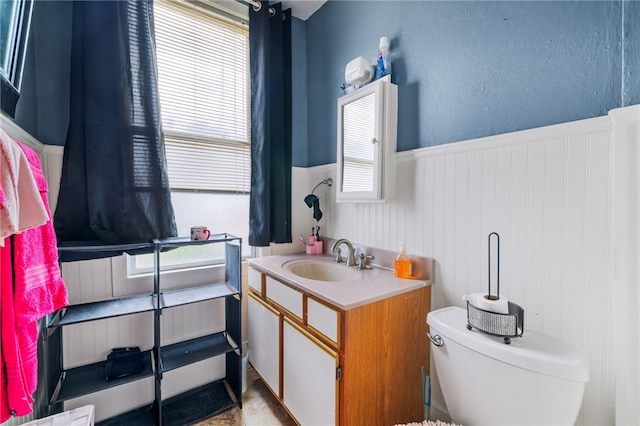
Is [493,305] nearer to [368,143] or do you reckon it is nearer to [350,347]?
[350,347]

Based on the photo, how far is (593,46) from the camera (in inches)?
34.7

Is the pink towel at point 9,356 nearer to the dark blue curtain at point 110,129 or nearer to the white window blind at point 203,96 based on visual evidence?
the dark blue curtain at point 110,129

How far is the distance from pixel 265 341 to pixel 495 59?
181 centimetres

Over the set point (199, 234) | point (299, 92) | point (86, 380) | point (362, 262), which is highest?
point (299, 92)

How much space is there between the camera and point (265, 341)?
157cm

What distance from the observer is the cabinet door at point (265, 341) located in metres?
1.45

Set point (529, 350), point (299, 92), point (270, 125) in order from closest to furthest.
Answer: point (529, 350) → point (270, 125) → point (299, 92)

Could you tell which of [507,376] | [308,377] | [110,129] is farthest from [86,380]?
[507,376]

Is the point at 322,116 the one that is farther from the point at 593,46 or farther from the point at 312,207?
the point at 593,46

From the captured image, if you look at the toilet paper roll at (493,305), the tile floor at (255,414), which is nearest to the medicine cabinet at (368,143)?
the toilet paper roll at (493,305)

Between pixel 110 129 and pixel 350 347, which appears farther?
pixel 110 129

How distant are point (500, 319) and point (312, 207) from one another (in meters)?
Answer: 1.41

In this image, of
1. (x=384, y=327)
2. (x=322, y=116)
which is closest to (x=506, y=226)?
(x=384, y=327)

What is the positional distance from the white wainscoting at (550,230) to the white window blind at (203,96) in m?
1.24
